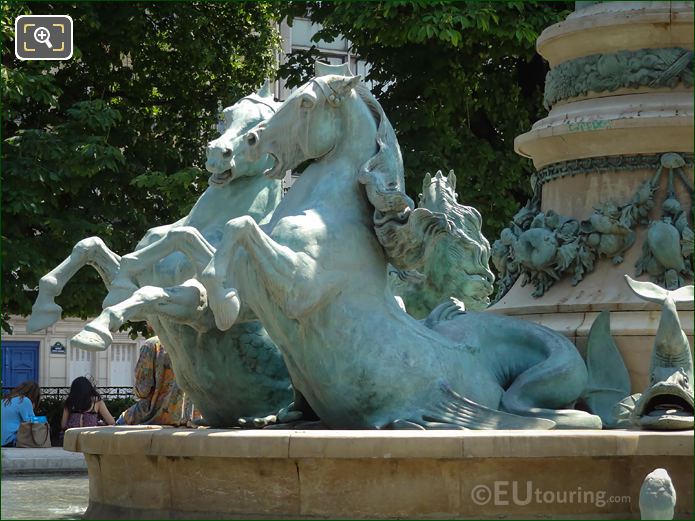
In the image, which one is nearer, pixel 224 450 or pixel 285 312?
pixel 224 450

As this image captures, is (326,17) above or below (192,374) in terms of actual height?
above

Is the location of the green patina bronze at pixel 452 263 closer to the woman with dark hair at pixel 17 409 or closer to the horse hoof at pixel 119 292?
the horse hoof at pixel 119 292

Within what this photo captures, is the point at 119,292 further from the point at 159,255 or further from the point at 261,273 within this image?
the point at 261,273

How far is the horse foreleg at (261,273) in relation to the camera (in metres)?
6.78

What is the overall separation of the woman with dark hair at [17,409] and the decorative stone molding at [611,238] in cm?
977

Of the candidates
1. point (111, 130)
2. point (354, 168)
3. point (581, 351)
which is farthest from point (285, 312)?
point (111, 130)

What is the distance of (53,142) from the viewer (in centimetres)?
1742

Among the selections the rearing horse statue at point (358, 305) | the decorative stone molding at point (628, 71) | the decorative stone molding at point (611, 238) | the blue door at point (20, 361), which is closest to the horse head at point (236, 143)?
the rearing horse statue at point (358, 305)

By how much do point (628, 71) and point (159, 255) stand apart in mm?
2862

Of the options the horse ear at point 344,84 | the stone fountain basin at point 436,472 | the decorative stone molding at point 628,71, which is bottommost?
the stone fountain basin at point 436,472

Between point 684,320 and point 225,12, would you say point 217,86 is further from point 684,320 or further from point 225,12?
point 684,320

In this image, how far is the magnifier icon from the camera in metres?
13.4

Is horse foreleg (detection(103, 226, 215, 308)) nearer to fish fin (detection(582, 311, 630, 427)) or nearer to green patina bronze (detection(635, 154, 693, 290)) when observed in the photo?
fish fin (detection(582, 311, 630, 427))

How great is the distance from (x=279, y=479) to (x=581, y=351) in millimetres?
2311
